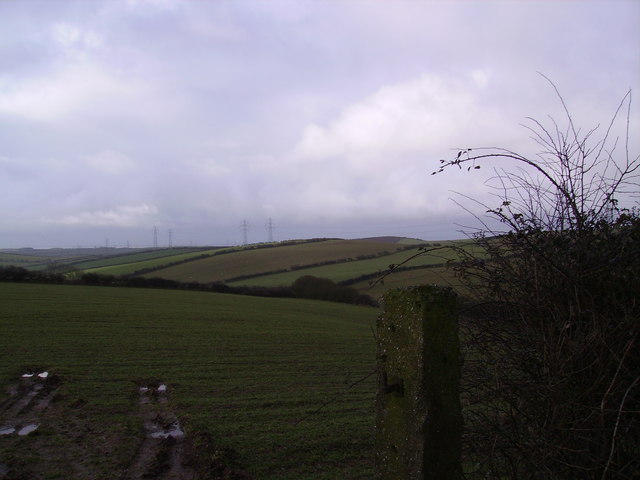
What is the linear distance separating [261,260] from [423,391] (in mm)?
65209

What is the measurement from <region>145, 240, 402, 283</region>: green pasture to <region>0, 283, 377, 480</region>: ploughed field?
3422 centimetres

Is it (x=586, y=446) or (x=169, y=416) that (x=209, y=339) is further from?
(x=586, y=446)

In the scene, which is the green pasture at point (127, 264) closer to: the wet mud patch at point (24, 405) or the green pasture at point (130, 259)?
the green pasture at point (130, 259)

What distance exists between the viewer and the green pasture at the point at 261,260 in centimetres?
5985

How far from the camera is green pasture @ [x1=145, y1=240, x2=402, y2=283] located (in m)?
59.8

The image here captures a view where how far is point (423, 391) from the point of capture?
6.45 feet

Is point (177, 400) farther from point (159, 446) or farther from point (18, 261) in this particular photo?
point (18, 261)

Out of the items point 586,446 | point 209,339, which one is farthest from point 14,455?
point 209,339

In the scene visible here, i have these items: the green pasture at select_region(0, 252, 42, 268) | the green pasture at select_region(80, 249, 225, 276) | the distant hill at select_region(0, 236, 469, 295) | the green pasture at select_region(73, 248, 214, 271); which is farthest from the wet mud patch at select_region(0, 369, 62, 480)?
the green pasture at select_region(0, 252, 42, 268)

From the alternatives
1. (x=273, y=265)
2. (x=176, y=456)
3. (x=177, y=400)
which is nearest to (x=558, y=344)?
(x=176, y=456)

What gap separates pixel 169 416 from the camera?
32.4 ft

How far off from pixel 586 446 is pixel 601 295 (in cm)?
86

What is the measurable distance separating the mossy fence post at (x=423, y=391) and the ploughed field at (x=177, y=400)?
50 cm

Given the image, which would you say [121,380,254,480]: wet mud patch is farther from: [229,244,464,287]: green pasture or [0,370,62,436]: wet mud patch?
[229,244,464,287]: green pasture
